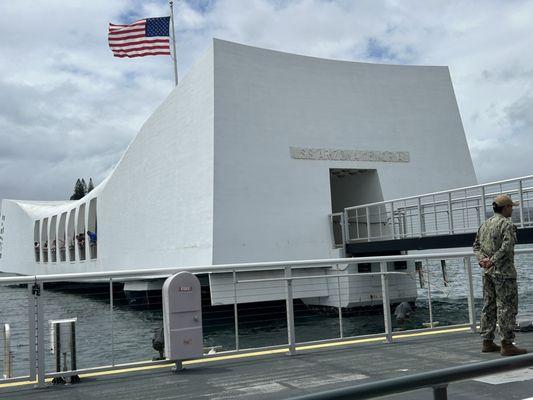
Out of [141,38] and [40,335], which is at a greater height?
[141,38]

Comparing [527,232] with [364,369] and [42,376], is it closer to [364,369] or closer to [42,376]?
[364,369]

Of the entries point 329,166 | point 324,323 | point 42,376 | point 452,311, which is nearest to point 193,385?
point 42,376

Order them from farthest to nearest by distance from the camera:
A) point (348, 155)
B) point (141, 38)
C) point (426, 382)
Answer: point (141, 38) < point (348, 155) < point (426, 382)

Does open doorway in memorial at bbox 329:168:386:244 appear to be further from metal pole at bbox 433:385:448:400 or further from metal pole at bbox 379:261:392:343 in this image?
metal pole at bbox 433:385:448:400

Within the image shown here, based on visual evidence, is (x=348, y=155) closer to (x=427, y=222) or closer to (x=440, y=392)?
(x=427, y=222)

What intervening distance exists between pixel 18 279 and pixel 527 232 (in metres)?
11.7

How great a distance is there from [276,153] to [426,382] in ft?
63.0

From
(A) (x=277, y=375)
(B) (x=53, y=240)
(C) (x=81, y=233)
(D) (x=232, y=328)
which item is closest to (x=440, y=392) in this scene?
(A) (x=277, y=375)

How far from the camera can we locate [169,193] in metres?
22.8

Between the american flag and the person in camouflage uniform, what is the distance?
21.5 meters

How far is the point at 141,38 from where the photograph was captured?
25.2m

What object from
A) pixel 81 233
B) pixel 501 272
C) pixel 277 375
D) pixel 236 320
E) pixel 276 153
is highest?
pixel 276 153

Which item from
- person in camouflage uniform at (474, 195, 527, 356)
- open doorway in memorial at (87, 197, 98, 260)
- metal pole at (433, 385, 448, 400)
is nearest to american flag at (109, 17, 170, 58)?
open doorway in memorial at (87, 197, 98, 260)

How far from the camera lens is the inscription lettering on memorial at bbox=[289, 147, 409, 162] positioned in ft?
69.8
